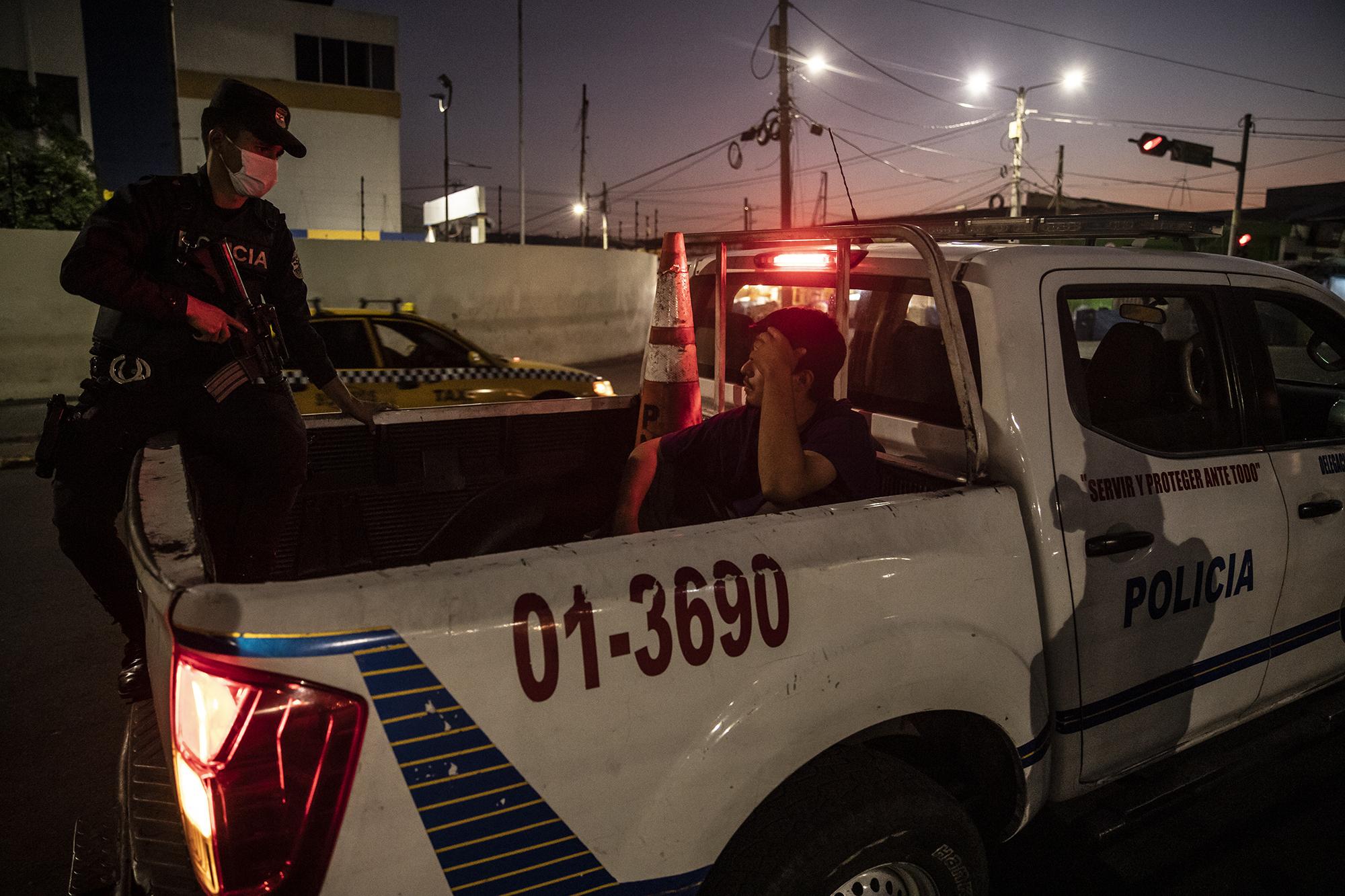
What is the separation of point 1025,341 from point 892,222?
17.0 inches

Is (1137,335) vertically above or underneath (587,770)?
above

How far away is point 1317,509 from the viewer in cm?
256

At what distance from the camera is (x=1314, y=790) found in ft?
9.91

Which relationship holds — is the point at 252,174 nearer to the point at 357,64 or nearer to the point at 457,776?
the point at 457,776

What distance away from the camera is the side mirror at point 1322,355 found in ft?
10.1

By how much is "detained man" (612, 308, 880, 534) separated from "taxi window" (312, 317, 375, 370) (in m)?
5.60

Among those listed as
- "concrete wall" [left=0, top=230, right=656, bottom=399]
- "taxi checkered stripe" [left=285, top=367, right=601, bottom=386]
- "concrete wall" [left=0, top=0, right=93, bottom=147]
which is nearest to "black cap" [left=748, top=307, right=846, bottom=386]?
"taxi checkered stripe" [left=285, top=367, right=601, bottom=386]

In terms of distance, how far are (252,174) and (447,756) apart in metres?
1.89

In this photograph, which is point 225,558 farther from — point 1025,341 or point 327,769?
point 1025,341

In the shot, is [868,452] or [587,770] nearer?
[587,770]

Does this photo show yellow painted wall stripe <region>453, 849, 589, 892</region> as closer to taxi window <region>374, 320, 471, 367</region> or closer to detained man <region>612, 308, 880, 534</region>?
detained man <region>612, 308, 880, 534</region>

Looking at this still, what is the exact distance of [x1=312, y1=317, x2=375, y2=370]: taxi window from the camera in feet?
24.9

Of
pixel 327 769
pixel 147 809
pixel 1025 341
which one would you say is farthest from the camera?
A: pixel 1025 341

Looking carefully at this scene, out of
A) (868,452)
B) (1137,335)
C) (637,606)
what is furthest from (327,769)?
(1137,335)
